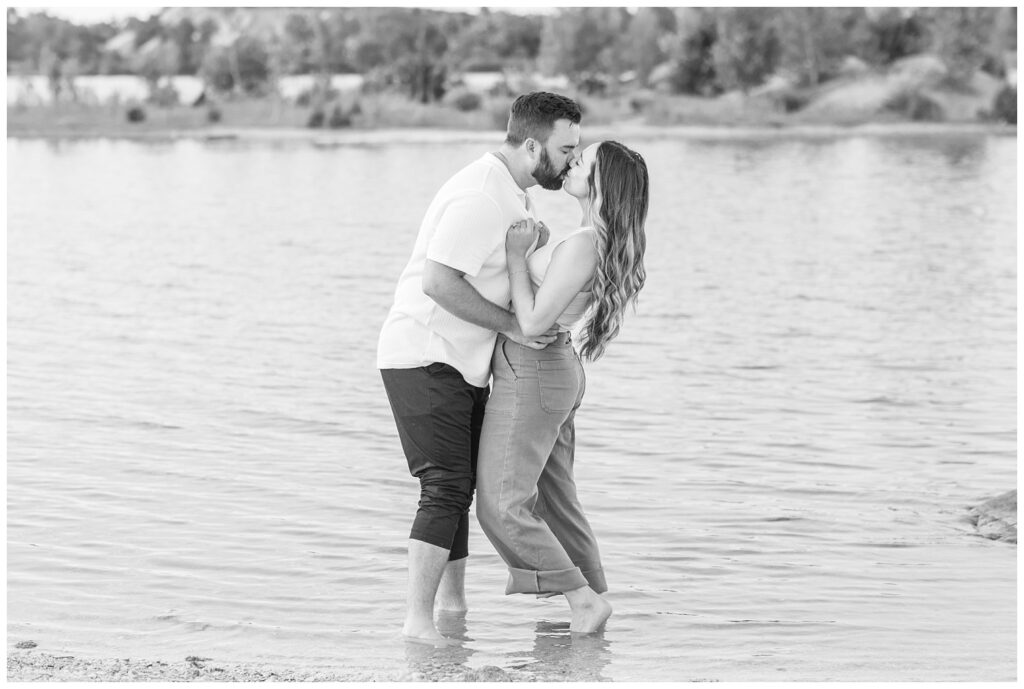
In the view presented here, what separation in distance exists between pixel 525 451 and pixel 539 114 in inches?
45.5

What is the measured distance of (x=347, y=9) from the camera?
309ft

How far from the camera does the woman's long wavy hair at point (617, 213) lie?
4.99 meters

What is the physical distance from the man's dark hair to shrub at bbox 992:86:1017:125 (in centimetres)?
5938

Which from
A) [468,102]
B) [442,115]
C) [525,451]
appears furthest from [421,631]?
[468,102]

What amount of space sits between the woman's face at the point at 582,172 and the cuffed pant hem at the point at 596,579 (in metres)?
1.47

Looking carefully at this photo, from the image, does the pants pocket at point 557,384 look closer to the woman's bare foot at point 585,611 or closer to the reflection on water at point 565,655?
the woman's bare foot at point 585,611

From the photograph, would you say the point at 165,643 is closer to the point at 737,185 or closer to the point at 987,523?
the point at 987,523


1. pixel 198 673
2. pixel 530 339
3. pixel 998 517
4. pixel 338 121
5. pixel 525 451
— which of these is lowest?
pixel 338 121

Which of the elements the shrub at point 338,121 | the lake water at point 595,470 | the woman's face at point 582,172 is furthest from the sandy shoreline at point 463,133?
the woman's face at point 582,172

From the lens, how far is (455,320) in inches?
202

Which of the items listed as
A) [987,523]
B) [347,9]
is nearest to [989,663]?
[987,523]

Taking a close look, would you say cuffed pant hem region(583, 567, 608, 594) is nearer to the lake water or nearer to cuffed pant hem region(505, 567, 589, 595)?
the lake water

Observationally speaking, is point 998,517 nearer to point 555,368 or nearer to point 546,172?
point 555,368

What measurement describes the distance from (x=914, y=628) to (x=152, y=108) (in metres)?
73.4
